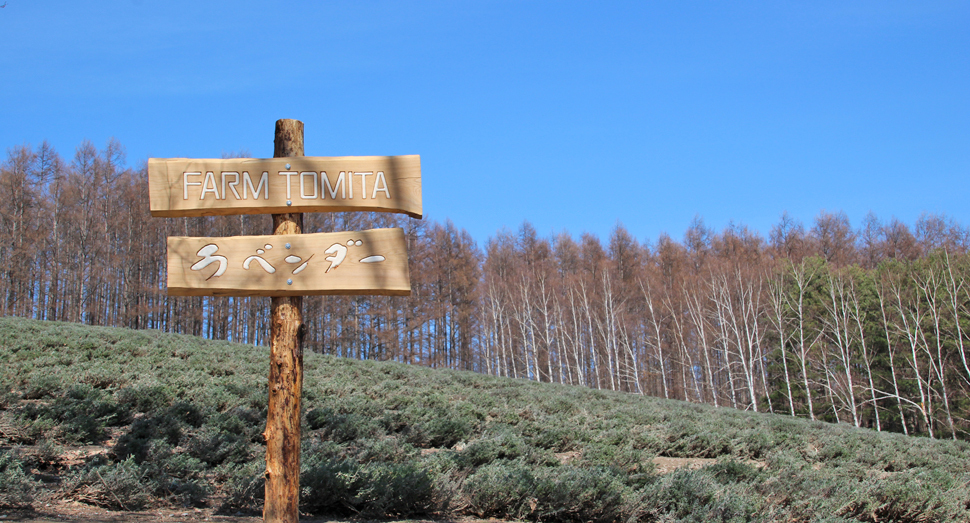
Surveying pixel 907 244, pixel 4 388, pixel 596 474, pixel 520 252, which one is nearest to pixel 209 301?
pixel 520 252

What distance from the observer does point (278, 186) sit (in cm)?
471

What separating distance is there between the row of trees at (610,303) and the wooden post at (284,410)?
92.2ft

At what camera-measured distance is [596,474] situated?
6.18 m

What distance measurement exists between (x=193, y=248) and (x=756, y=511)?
5.53m

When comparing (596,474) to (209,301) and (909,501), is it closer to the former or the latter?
(909,501)

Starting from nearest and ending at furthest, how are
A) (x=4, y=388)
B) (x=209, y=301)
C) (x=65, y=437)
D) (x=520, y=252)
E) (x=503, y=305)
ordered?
(x=65, y=437), (x=4, y=388), (x=209, y=301), (x=503, y=305), (x=520, y=252)

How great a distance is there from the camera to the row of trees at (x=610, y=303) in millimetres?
30219

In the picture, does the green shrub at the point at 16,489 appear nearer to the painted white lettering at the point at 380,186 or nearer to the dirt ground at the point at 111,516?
the dirt ground at the point at 111,516

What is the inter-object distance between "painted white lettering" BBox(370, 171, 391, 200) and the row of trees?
2793 cm

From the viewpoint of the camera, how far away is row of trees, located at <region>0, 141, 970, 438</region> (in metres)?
30.2

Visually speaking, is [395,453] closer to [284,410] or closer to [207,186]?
[284,410]

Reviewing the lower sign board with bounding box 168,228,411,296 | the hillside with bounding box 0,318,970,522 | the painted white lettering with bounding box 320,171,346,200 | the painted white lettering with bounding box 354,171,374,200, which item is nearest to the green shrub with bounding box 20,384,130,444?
the hillside with bounding box 0,318,970,522

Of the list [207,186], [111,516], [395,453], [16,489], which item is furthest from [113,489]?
[395,453]

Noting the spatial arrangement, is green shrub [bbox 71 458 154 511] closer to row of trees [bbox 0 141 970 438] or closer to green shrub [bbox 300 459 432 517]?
green shrub [bbox 300 459 432 517]
